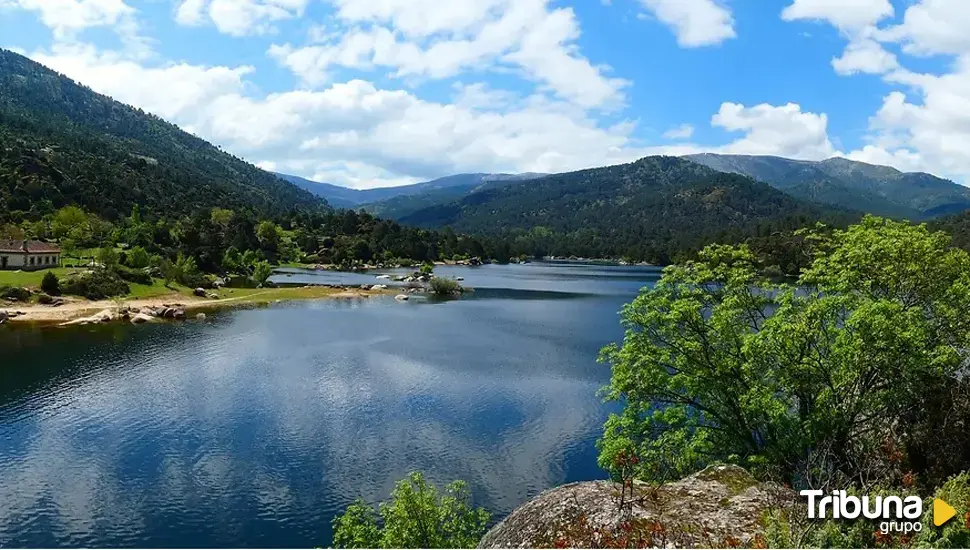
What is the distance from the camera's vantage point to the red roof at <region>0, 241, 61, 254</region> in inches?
3846

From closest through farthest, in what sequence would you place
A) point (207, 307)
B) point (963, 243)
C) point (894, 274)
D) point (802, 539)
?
1. point (802, 539)
2. point (894, 274)
3. point (207, 307)
4. point (963, 243)

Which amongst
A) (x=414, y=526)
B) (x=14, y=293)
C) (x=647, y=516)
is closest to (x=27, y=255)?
(x=14, y=293)

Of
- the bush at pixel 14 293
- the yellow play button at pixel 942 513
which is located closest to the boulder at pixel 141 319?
the bush at pixel 14 293

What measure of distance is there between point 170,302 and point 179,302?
1.53 m

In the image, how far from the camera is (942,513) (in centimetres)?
1000

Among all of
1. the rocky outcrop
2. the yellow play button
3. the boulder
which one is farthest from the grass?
the yellow play button

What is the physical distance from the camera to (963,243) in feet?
477

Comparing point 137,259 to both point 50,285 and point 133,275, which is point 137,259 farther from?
point 50,285

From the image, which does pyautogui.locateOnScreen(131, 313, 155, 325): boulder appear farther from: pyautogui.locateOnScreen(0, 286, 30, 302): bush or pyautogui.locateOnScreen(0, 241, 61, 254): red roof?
pyautogui.locateOnScreen(0, 241, 61, 254): red roof

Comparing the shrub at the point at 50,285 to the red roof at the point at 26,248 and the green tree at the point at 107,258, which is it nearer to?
the green tree at the point at 107,258

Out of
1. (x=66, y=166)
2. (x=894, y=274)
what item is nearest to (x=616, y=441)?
(x=894, y=274)

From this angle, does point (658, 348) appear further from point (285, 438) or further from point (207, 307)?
point (207, 307)

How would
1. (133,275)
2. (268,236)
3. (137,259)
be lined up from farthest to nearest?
(268,236), (137,259), (133,275)

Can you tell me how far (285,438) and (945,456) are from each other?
3556 centimetres
